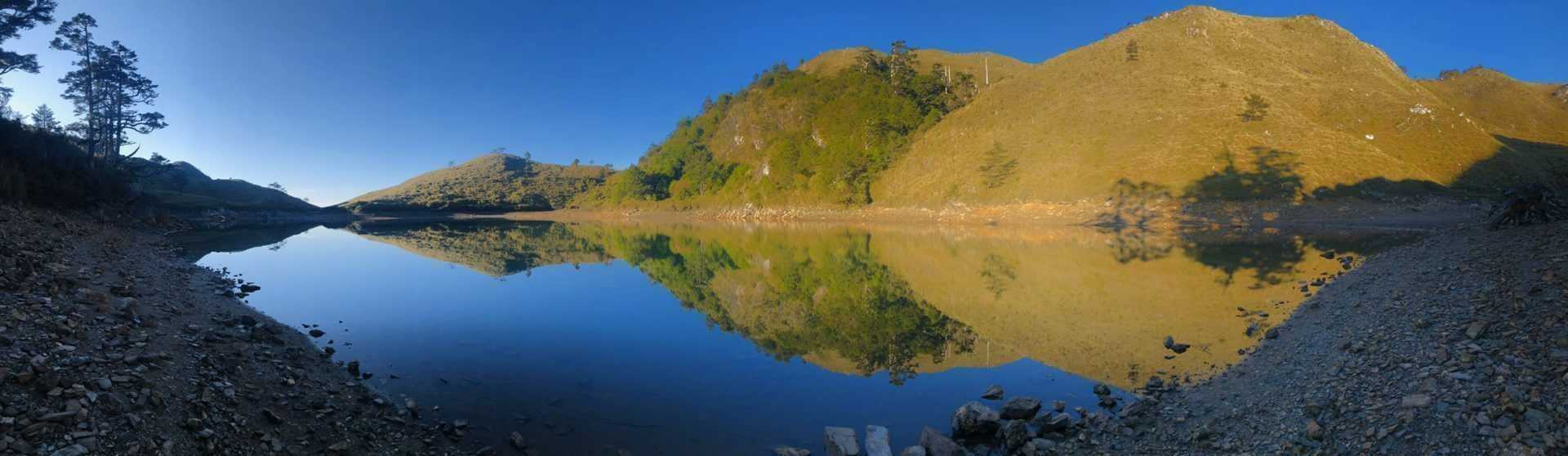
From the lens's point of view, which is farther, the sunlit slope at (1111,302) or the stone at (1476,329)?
the sunlit slope at (1111,302)

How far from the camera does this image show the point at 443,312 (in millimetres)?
17781

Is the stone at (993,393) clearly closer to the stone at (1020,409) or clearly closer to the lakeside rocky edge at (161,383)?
the stone at (1020,409)

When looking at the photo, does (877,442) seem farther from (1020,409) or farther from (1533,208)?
(1533,208)

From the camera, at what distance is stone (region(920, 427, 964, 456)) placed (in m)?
7.70

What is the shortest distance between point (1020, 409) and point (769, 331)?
319 inches

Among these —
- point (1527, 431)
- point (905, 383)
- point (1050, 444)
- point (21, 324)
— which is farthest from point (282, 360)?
point (1527, 431)

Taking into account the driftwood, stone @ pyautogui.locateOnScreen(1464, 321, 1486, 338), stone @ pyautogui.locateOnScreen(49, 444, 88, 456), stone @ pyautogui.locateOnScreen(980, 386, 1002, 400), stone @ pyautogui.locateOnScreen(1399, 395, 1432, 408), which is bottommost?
stone @ pyautogui.locateOnScreen(980, 386, 1002, 400)

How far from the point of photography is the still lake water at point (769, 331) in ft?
31.6

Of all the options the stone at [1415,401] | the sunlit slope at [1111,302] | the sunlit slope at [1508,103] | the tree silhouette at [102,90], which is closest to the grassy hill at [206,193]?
the tree silhouette at [102,90]

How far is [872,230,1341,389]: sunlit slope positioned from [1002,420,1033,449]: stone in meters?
3.87

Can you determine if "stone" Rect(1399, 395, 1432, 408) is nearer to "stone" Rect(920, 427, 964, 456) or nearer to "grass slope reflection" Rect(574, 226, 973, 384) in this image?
"stone" Rect(920, 427, 964, 456)

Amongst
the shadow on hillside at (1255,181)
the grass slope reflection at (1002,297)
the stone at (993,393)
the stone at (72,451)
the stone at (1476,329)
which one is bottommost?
the stone at (993,393)

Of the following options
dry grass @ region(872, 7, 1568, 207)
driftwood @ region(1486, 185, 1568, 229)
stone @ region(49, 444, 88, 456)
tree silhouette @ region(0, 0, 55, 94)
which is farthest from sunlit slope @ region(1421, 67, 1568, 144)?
tree silhouette @ region(0, 0, 55, 94)

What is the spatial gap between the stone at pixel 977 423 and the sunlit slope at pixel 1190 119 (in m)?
61.6
